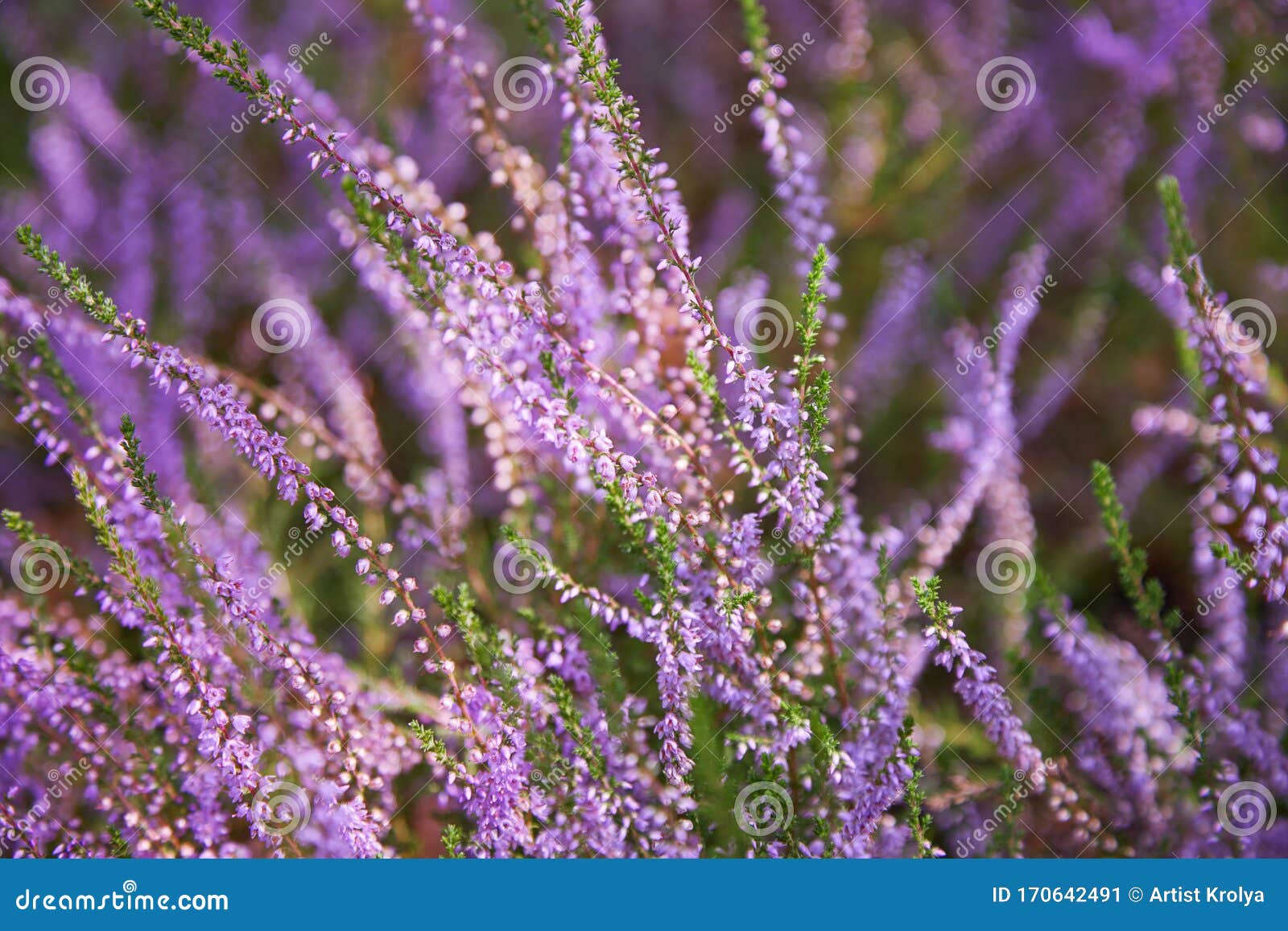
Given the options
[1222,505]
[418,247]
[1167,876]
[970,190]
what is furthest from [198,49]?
[970,190]

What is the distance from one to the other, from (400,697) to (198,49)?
1.57 meters

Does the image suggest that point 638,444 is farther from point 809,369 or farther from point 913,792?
point 913,792

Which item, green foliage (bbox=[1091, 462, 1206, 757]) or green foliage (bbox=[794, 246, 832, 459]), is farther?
green foliage (bbox=[1091, 462, 1206, 757])

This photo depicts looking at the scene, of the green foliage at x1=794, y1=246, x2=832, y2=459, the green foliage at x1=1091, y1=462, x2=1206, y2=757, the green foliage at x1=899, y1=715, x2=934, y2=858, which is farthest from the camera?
the green foliage at x1=1091, y1=462, x2=1206, y2=757

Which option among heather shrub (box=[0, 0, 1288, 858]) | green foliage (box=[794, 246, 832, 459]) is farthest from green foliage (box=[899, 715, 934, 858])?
green foliage (box=[794, 246, 832, 459])

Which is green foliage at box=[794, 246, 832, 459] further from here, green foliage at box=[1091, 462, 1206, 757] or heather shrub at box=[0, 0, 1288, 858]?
green foliage at box=[1091, 462, 1206, 757]

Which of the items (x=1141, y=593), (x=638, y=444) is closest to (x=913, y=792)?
(x=1141, y=593)

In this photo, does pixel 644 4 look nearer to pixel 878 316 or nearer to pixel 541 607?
pixel 878 316

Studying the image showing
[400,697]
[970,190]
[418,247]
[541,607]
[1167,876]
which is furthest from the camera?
[970,190]

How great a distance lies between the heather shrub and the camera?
1.97 meters

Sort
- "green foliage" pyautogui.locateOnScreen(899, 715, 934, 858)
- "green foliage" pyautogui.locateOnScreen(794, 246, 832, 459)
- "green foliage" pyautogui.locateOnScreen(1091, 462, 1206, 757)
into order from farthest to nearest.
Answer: "green foliage" pyautogui.locateOnScreen(1091, 462, 1206, 757) → "green foliage" pyautogui.locateOnScreen(899, 715, 934, 858) → "green foliage" pyautogui.locateOnScreen(794, 246, 832, 459)

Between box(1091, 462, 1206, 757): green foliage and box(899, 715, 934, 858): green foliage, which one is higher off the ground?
box(1091, 462, 1206, 757): green foliage

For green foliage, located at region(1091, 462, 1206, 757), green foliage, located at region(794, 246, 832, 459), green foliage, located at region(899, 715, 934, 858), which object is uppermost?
green foliage, located at region(794, 246, 832, 459)

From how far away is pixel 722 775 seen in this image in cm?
209
